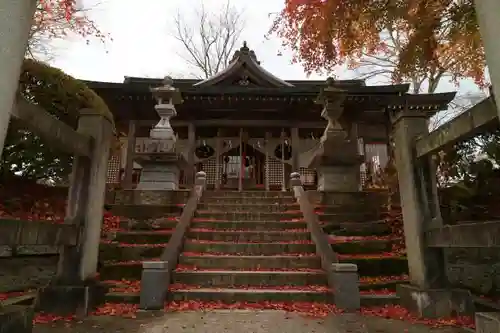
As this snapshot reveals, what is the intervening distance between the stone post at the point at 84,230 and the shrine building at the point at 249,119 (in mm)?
8924

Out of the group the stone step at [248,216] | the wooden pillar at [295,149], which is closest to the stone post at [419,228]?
the stone step at [248,216]

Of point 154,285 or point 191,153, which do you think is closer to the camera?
point 154,285

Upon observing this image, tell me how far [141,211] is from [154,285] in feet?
11.4

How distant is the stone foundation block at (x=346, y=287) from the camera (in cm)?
491

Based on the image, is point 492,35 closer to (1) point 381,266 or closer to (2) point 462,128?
(2) point 462,128

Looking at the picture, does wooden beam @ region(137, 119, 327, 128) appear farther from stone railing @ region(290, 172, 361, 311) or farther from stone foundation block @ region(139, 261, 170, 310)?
stone foundation block @ region(139, 261, 170, 310)

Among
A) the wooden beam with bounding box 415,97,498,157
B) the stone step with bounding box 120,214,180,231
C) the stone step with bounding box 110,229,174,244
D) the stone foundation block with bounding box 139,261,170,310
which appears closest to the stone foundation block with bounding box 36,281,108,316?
the stone foundation block with bounding box 139,261,170,310

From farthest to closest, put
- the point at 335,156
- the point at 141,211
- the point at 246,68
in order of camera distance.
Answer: the point at 246,68 < the point at 335,156 < the point at 141,211

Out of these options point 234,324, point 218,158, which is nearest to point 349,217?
point 234,324

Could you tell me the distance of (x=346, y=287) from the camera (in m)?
5.00

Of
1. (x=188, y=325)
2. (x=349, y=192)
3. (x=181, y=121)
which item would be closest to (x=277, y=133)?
(x=181, y=121)

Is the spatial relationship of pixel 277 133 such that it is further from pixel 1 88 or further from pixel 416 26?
pixel 1 88

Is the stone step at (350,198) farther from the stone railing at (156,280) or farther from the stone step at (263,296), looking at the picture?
the stone railing at (156,280)

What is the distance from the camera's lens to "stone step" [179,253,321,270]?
20.1 feet
